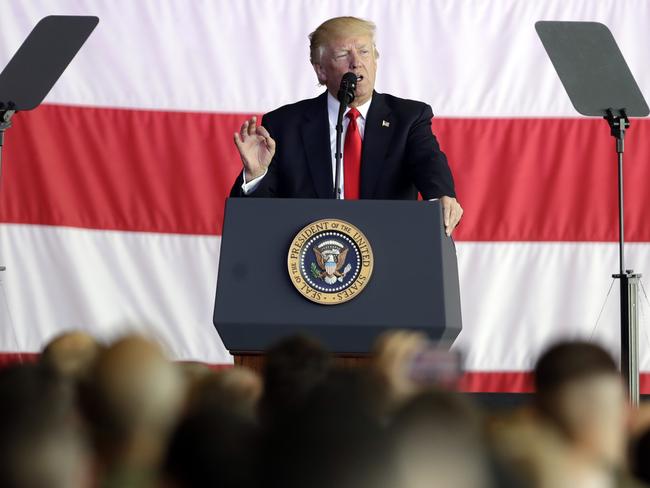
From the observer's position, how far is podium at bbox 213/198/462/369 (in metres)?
2.38

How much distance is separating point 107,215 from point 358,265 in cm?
250

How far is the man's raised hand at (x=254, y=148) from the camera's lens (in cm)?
275

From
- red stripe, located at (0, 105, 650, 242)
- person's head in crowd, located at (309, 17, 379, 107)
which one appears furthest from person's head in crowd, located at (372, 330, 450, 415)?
red stripe, located at (0, 105, 650, 242)

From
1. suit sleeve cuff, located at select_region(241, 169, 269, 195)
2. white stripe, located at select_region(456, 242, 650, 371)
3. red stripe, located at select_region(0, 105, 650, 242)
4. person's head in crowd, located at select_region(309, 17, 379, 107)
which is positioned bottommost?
white stripe, located at select_region(456, 242, 650, 371)

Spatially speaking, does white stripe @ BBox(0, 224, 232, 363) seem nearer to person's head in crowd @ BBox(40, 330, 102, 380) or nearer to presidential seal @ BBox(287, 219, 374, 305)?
presidential seal @ BBox(287, 219, 374, 305)

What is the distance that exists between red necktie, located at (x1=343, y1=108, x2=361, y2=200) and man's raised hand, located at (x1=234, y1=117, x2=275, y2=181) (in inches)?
13.8

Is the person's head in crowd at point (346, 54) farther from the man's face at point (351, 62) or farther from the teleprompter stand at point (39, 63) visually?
the teleprompter stand at point (39, 63)

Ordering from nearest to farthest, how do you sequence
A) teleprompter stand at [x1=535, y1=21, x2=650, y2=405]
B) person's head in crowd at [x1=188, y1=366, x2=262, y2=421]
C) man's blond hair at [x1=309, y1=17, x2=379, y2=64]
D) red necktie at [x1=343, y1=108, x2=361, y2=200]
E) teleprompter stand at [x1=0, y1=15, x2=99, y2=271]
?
person's head in crowd at [x1=188, y1=366, x2=262, y2=421] < red necktie at [x1=343, y1=108, x2=361, y2=200] < man's blond hair at [x1=309, y1=17, x2=379, y2=64] < teleprompter stand at [x1=535, y1=21, x2=650, y2=405] < teleprompter stand at [x1=0, y1=15, x2=99, y2=271]

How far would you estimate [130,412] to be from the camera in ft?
1.48

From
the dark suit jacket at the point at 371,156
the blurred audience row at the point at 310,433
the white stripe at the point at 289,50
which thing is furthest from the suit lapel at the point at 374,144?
the blurred audience row at the point at 310,433

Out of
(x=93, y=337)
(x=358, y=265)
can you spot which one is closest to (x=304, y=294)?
(x=358, y=265)

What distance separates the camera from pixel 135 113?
4.71 metres

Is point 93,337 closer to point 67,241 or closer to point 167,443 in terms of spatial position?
point 167,443

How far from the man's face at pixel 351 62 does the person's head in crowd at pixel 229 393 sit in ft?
8.42
